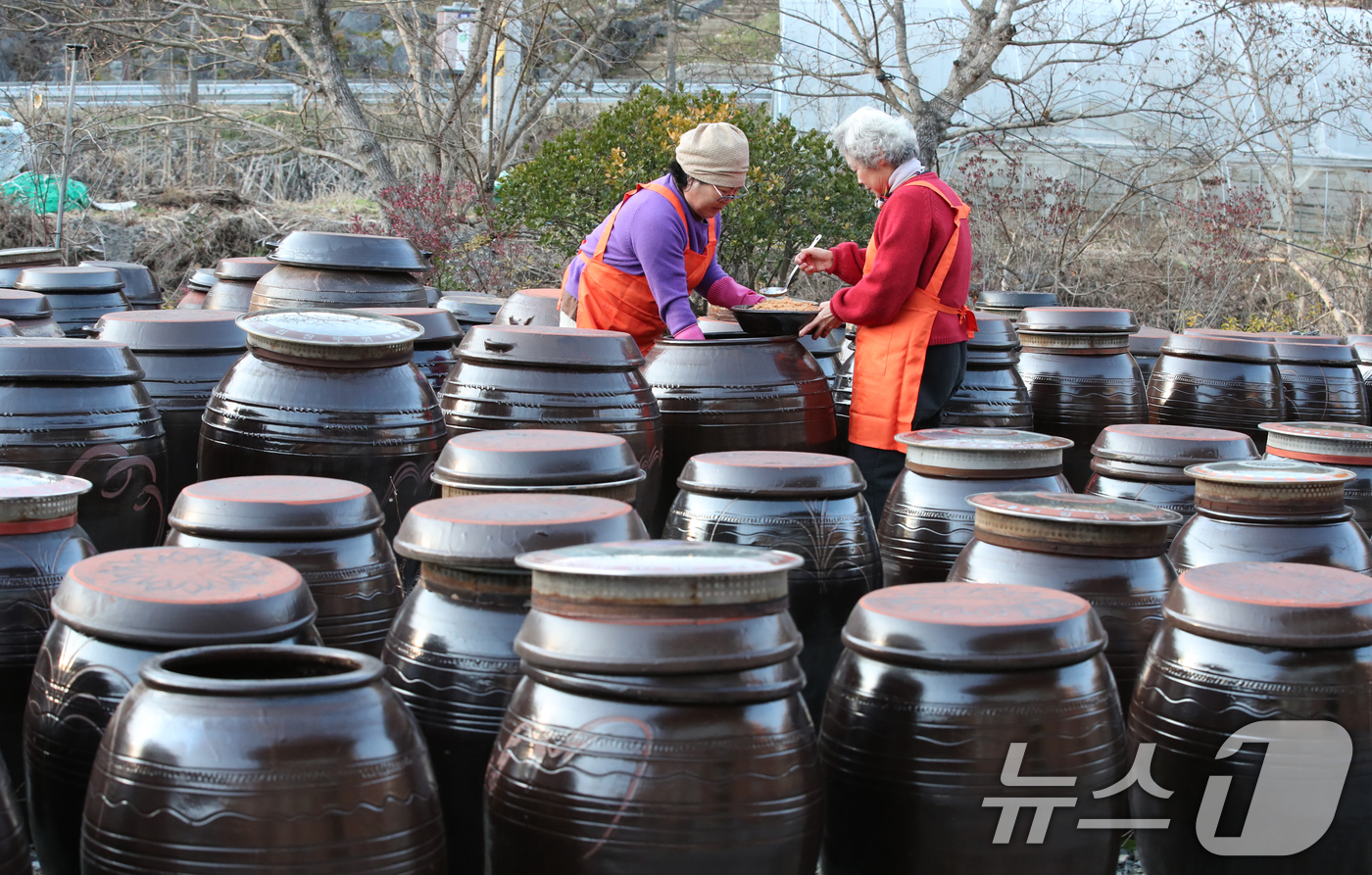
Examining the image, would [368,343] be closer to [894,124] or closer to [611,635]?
[611,635]

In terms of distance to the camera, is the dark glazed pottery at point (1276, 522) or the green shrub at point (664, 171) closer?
the dark glazed pottery at point (1276, 522)

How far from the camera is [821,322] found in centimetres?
453

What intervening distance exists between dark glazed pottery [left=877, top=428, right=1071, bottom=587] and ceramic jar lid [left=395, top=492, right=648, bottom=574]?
4.10ft

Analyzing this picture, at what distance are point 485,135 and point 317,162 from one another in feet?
18.3

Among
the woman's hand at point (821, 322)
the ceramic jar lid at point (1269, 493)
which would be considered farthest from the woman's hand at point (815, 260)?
the ceramic jar lid at point (1269, 493)

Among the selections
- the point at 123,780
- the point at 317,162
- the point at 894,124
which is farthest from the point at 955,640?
the point at 317,162

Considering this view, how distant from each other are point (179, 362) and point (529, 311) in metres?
1.62

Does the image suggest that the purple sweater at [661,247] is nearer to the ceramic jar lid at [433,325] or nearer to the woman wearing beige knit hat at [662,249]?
the woman wearing beige knit hat at [662,249]

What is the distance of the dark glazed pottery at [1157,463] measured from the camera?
3994 mm

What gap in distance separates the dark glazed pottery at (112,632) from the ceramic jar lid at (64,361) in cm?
115

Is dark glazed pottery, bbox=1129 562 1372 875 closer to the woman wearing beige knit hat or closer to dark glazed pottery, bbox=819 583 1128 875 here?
dark glazed pottery, bbox=819 583 1128 875

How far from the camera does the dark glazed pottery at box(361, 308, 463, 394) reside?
4.57m

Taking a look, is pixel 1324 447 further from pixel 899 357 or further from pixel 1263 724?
pixel 1263 724

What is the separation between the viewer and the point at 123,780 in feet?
6.37
